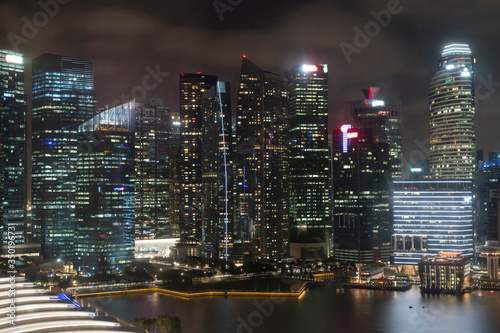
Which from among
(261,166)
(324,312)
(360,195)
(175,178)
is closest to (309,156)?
(360,195)

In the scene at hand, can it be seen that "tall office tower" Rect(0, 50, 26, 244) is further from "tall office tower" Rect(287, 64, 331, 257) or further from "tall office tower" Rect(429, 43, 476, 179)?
"tall office tower" Rect(429, 43, 476, 179)

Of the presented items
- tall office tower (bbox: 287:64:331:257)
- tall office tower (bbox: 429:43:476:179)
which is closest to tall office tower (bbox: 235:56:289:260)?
tall office tower (bbox: 287:64:331:257)

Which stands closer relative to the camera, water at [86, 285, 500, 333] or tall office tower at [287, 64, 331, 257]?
water at [86, 285, 500, 333]

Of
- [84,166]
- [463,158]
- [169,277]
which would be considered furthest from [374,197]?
[84,166]

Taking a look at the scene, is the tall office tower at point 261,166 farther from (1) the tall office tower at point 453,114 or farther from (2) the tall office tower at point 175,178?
Answer: (1) the tall office tower at point 453,114

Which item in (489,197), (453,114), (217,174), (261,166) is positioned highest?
(453,114)

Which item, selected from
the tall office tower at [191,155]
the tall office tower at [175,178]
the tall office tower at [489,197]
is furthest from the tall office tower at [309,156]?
the tall office tower at [489,197]

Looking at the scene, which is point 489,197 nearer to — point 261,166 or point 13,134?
point 261,166
